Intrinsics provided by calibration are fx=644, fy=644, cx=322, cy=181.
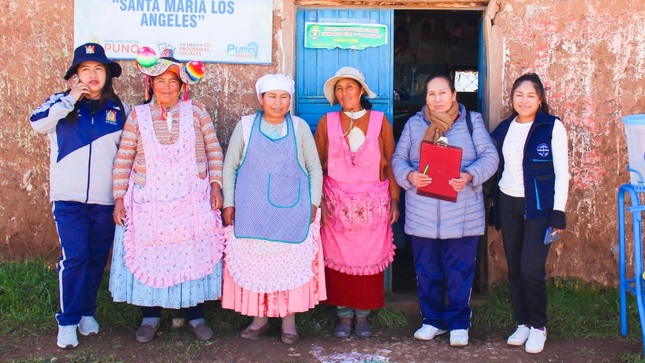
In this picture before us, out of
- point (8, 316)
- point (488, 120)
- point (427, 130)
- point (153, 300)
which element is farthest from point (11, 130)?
point (488, 120)

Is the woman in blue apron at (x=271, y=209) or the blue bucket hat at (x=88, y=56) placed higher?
the blue bucket hat at (x=88, y=56)

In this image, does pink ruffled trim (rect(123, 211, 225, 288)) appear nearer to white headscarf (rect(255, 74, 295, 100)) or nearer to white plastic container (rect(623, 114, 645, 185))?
white headscarf (rect(255, 74, 295, 100))

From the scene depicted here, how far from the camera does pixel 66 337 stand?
3996mm

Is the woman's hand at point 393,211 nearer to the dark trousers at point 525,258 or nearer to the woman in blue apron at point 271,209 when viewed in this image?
the woman in blue apron at point 271,209

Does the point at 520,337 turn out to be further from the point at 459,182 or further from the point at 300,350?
the point at 300,350

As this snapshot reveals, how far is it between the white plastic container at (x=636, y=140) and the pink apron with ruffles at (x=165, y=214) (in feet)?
8.70

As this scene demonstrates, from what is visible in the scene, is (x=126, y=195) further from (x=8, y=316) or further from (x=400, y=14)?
(x=400, y=14)

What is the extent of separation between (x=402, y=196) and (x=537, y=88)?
5.20 ft

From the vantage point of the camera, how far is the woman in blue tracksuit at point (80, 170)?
3965mm

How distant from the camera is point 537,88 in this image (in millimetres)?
3996

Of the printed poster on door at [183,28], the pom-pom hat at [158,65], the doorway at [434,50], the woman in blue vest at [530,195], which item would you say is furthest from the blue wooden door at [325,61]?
the doorway at [434,50]

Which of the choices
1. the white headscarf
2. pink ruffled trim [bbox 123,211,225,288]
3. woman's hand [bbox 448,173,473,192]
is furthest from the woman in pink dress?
pink ruffled trim [bbox 123,211,225,288]

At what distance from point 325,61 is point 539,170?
1.77m

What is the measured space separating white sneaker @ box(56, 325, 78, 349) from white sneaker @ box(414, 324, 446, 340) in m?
2.20
